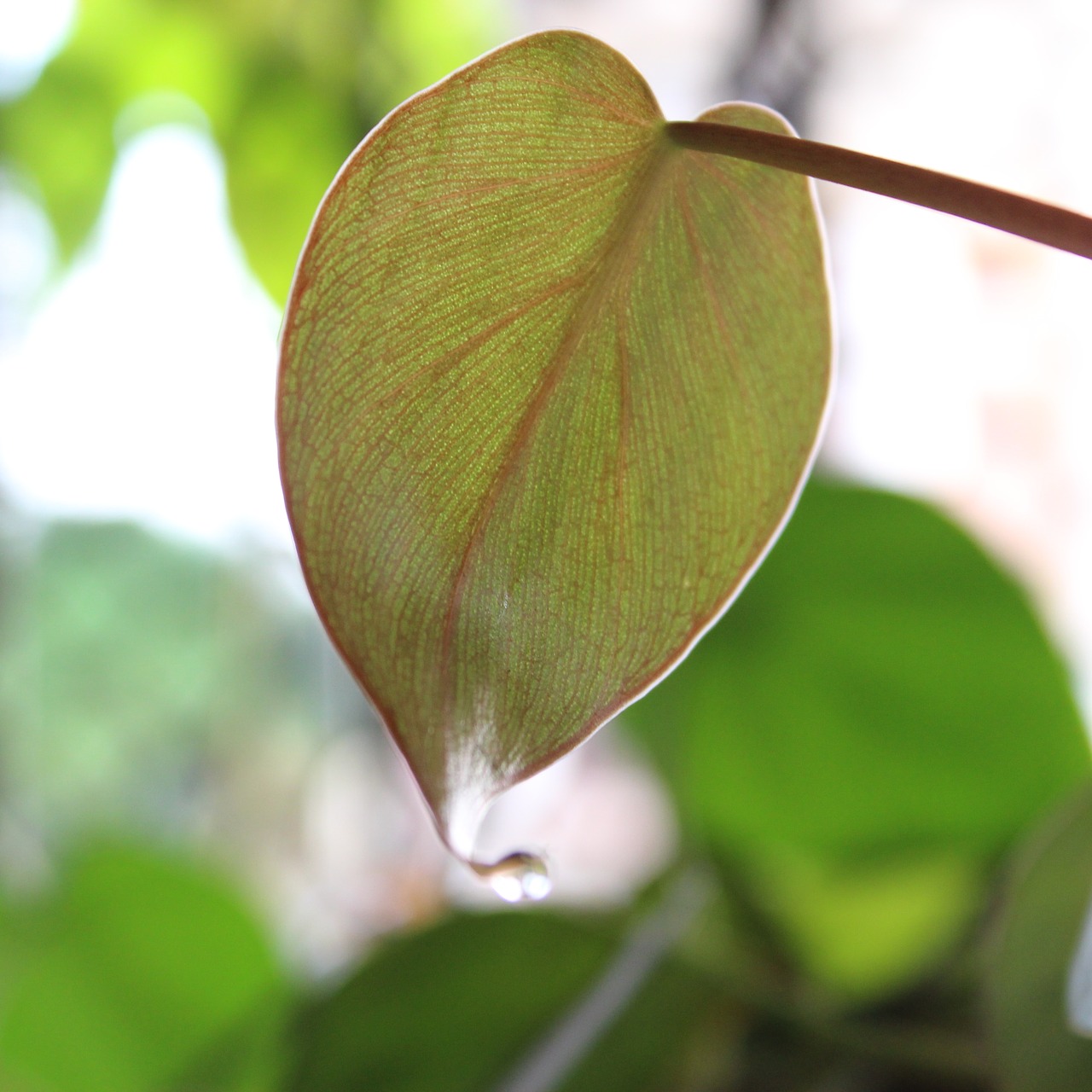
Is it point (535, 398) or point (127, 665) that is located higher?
point (535, 398)

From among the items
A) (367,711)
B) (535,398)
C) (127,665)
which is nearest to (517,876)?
(535,398)

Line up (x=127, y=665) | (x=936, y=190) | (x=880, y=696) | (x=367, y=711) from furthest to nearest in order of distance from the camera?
1. (x=127, y=665)
2. (x=367, y=711)
3. (x=880, y=696)
4. (x=936, y=190)

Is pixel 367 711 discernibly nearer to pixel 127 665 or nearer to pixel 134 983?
pixel 127 665

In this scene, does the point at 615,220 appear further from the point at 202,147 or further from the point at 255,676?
the point at 255,676

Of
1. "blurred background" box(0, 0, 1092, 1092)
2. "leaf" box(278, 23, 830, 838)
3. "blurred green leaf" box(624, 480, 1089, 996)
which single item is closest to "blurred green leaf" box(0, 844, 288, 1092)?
"blurred background" box(0, 0, 1092, 1092)

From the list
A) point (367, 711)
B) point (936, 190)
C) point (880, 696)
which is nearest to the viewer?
point (936, 190)

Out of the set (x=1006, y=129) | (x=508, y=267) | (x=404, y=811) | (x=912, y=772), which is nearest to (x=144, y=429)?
(x=404, y=811)
